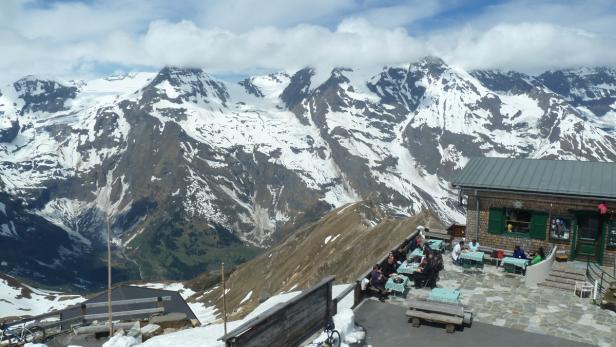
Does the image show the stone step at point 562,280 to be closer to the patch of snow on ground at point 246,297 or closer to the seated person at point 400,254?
the seated person at point 400,254

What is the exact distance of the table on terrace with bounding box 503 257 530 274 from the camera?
997 inches

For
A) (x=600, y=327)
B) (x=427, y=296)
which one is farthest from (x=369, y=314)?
(x=600, y=327)

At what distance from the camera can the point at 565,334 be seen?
18188 mm

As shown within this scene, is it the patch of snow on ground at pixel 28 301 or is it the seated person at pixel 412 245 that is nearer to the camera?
the seated person at pixel 412 245

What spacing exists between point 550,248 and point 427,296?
34.4 ft

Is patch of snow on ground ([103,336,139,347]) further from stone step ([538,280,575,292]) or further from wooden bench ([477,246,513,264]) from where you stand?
stone step ([538,280,575,292])

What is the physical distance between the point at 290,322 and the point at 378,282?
6710mm

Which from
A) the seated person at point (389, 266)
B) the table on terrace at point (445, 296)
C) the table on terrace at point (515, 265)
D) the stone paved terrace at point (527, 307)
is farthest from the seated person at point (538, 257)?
the table on terrace at point (445, 296)

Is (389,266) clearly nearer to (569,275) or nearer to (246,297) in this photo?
(569,275)

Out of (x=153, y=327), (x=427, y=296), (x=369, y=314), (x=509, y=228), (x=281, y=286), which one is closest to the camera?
(x=369, y=314)

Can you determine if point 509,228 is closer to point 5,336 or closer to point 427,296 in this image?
point 427,296

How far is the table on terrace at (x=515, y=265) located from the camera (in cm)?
2533

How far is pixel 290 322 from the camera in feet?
50.7

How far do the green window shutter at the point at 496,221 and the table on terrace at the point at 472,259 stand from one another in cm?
379
